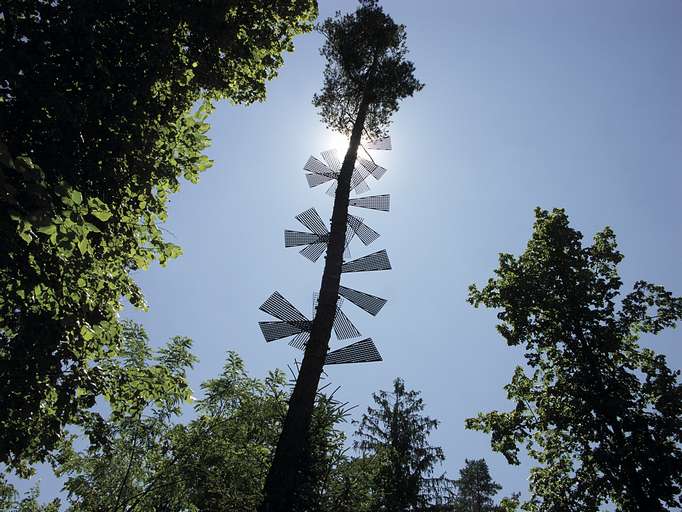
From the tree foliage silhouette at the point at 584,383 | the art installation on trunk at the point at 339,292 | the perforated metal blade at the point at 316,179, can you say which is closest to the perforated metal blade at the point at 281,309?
the art installation on trunk at the point at 339,292

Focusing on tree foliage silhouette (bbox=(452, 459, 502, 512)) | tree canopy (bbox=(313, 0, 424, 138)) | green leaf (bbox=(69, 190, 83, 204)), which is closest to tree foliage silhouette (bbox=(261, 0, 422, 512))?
tree canopy (bbox=(313, 0, 424, 138))

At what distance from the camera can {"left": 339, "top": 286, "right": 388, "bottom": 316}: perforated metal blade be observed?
19.4ft

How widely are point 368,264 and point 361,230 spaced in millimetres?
927

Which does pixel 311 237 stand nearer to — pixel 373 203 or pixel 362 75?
pixel 373 203

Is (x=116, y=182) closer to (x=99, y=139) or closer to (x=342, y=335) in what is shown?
(x=99, y=139)

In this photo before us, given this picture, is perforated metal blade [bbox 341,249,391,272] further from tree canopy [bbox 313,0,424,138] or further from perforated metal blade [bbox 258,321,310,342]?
tree canopy [bbox 313,0,424,138]

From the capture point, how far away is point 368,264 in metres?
6.13

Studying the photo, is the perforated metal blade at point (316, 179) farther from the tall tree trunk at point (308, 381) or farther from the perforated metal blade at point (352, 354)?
the perforated metal blade at point (352, 354)

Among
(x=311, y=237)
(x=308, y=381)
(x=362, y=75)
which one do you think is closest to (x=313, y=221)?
(x=311, y=237)

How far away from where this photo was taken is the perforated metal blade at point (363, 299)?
5926 millimetres

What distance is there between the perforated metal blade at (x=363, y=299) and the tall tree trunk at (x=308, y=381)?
0.90 ft

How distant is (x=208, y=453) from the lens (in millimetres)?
8336

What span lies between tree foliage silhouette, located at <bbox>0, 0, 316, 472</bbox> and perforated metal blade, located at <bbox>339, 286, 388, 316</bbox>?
250cm

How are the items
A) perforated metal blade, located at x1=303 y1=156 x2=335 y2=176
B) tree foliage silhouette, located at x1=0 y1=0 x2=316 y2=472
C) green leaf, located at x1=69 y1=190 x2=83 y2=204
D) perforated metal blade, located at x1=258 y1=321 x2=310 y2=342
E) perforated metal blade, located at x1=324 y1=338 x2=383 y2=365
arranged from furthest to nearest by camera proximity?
1. perforated metal blade, located at x1=303 y1=156 x2=335 y2=176
2. perforated metal blade, located at x1=258 y1=321 x2=310 y2=342
3. perforated metal blade, located at x1=324 y1=338 x2=383 y2=365
4. tree foliage silhouette, located at x1=0 y1=0 x2=316 y2=472
5. green leaf, located at x1=69 y1=190 x2=83 y2=204
